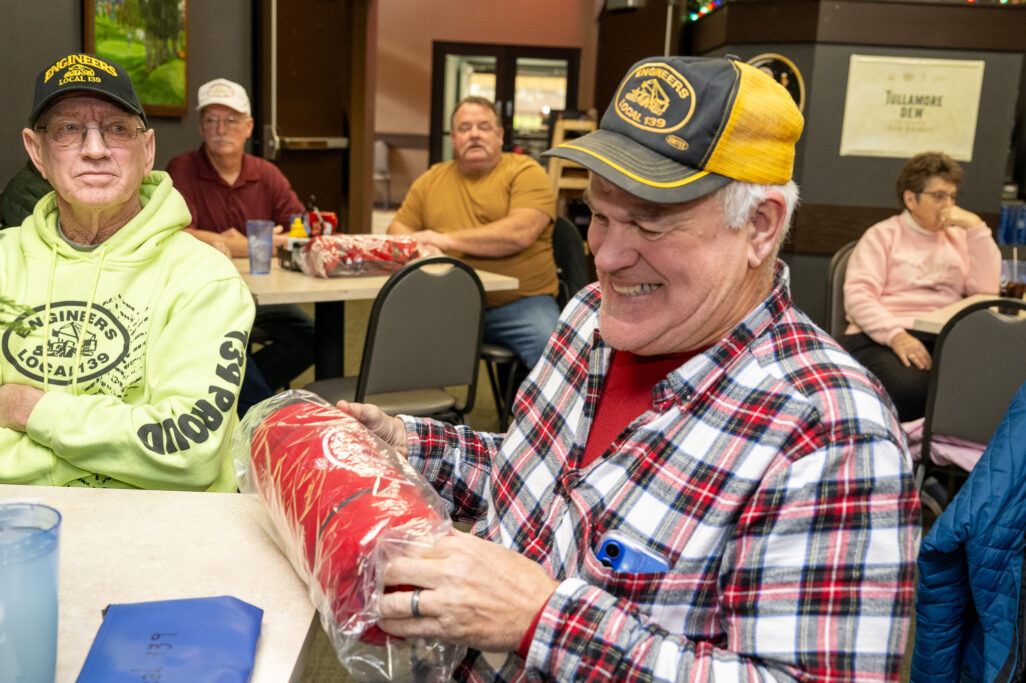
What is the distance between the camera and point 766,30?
19.1ft

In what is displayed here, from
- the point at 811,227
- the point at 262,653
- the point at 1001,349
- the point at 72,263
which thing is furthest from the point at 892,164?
the point at 262,653

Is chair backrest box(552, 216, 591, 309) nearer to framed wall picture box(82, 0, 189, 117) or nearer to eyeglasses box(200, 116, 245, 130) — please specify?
eyeglasses box(200, 116, 245, 130)

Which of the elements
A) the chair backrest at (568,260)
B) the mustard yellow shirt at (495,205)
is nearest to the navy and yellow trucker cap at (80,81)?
the mustard yellow shirt at (495,205)

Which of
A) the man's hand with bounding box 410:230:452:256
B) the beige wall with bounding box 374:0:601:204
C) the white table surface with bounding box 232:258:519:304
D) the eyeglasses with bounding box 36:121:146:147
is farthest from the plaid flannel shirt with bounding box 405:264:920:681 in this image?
the beige wall with bounding box 374:0:601:204

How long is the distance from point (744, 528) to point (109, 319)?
1.19 m

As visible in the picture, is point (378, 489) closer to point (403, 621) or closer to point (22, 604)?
point (403, 621)

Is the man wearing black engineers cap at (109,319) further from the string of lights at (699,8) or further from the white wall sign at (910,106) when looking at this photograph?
the string of lights at (699,8)

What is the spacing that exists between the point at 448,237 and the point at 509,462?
2.61 m

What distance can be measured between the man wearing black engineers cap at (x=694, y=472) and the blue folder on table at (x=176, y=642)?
0.16 meters

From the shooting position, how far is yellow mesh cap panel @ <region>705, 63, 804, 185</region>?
100 centimetres

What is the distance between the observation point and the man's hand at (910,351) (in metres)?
3.59

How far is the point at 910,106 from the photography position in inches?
222

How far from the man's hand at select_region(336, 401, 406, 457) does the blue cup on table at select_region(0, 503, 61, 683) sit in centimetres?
54

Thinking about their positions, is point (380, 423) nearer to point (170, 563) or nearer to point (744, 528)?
point (170, 563)
